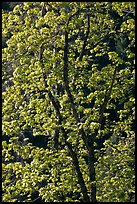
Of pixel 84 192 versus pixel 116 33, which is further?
pixel 116 33

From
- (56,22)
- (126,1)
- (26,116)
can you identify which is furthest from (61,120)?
(126,1)

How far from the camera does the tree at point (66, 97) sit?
39.5 feet

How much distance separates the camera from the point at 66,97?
12.5 metres

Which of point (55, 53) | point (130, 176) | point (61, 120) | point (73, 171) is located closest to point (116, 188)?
point (130, 176)

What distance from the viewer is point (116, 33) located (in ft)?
43.0

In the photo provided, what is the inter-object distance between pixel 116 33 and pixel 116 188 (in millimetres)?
4947

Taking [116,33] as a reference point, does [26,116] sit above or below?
below

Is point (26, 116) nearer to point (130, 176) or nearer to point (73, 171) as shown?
point (73, 171)

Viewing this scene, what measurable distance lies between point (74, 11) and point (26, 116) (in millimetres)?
3602

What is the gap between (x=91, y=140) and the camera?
12.8 metres

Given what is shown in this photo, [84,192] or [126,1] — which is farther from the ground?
[126,1]

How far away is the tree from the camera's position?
12.1 m

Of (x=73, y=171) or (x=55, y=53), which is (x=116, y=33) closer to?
(x=55, y=53)

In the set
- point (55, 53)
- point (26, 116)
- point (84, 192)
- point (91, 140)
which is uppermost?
point (55, 53)
